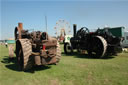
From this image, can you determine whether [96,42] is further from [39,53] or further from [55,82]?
[55,82]

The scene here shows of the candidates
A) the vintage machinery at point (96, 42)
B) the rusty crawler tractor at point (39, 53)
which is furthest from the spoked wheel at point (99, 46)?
the rusty crawler tractor at point (39, 53)

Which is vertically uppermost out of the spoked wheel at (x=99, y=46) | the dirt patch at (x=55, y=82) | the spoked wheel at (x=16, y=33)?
the spoked wheel at (x=16, y=33)

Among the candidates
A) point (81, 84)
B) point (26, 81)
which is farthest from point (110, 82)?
point (26, 81)

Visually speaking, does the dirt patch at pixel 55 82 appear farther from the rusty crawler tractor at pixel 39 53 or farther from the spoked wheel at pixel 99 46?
the spoked wheel at pixel 99 46

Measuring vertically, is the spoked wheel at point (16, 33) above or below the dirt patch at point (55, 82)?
above

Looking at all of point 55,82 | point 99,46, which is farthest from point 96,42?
point 55,82

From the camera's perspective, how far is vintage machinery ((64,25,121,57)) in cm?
777

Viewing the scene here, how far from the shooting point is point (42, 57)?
15.0 ft

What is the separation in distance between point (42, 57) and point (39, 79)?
91 centimetres

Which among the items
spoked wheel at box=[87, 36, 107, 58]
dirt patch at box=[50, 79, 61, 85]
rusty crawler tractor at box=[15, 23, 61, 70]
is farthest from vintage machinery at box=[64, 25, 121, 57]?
dirt patch at box=[50, 79, 61, 85]

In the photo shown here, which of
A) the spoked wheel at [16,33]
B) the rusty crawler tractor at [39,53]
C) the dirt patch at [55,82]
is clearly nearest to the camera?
the dirt patch at [55,82]

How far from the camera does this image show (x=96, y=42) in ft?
27.7

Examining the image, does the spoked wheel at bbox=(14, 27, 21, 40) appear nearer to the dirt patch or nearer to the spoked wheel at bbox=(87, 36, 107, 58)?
the dirt patch

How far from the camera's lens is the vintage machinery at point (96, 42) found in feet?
25.5
